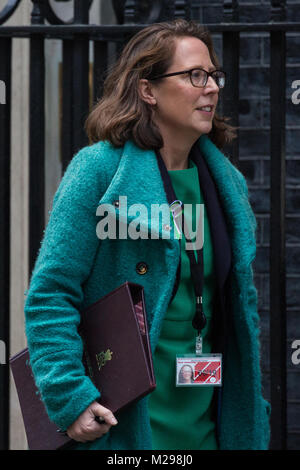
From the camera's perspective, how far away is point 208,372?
93.2 inches

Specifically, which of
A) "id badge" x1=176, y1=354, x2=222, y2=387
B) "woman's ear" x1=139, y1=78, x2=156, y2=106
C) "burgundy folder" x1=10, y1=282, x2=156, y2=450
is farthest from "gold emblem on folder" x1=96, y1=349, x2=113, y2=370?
"woman's ear" x1=139, y1=78, x2=156, y2=106

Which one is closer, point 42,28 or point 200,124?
point 200,124

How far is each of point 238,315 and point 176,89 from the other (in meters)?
0.74

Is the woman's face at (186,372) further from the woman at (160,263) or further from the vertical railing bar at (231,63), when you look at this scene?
the vertical railing bar at (231,63)

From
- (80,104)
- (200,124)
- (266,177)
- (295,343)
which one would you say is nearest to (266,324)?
(295,343)

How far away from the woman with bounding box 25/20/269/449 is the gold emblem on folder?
8 centimetres

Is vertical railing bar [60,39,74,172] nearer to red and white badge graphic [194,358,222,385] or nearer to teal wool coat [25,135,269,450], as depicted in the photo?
teal wool coat [25,135,269,450]

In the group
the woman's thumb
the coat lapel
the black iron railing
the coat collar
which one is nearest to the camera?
the woman's thumb

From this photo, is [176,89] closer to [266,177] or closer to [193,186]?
[193,186]

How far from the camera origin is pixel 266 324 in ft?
12.9

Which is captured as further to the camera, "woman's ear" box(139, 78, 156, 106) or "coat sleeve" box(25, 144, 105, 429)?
"woman's ear" box(139, 78, 156, 106)

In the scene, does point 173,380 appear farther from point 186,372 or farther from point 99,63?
point 99,63

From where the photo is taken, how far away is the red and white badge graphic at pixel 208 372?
7.66 ft

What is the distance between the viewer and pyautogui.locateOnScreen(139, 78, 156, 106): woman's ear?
2.49 meters
